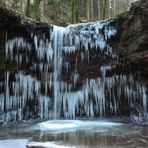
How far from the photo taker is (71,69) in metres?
13.3

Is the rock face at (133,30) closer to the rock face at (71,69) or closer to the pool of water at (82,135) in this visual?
the rock face at (71,69)

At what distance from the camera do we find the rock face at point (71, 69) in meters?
12.6

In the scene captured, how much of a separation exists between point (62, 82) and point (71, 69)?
0.59 metres

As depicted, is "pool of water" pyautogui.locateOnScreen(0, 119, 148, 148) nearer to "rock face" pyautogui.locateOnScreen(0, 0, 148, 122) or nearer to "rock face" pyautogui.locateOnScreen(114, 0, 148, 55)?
"rock face" pyautogui.locateOnScreen(0, 0, 148, 122)

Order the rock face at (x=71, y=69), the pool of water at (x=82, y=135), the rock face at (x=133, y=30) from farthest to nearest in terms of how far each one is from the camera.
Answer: the rock face at (x=71, y=69) → the rock face at (x=133, y=30) → the pool of water at (x=82, y=135)

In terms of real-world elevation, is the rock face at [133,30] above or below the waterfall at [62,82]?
above

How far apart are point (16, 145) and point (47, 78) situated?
635 cm

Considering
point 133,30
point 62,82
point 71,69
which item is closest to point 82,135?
point 62,82

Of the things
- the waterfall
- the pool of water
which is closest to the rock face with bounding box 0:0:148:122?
the waterfall

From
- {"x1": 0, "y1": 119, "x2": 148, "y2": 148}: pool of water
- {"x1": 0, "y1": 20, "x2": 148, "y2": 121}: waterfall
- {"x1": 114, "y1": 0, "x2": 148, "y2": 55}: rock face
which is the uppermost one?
{"x1": 114, "y1": 0, "x2": 148, "y2": 55}: rock face

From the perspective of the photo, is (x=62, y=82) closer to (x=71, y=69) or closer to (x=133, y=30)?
(x=71, y=69)

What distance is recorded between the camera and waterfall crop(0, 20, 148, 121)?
12.7 m

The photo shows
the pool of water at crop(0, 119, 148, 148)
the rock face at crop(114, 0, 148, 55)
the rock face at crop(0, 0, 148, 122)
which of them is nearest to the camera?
the pool of water at crop(0, 119, 148, 148)

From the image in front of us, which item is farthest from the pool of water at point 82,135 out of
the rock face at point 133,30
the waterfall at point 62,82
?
the rock face at point 133,30
